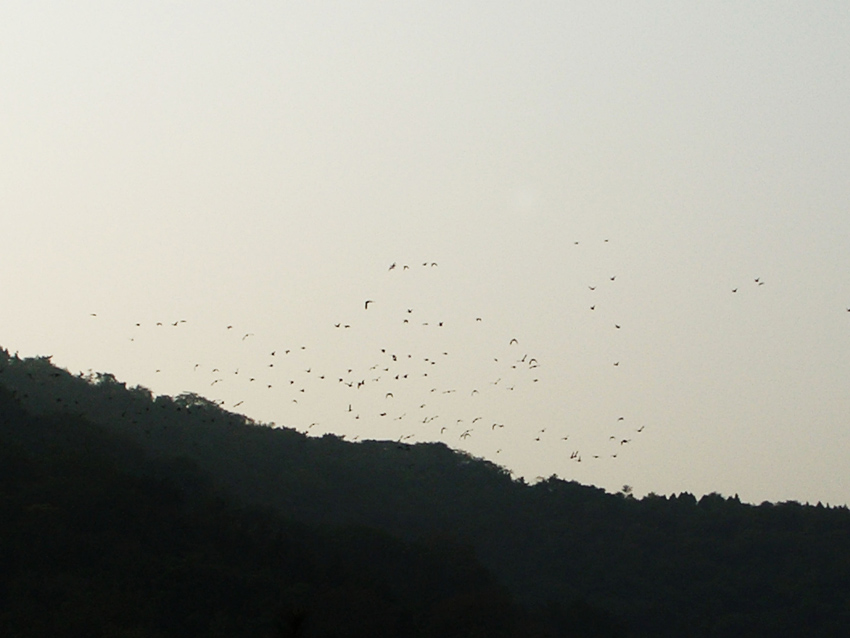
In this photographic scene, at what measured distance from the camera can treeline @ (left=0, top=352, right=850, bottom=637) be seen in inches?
3546

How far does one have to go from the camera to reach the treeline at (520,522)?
90062mm

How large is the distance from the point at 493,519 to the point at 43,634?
62.8m

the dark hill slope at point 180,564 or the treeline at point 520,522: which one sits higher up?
the treeline at point 520,522

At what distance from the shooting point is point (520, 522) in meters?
116

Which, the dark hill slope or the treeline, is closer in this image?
the dark hill slope

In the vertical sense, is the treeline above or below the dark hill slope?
above

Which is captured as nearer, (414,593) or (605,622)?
(414,593)

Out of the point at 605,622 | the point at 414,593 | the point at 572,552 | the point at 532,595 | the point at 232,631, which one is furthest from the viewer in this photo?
the point at 572,552

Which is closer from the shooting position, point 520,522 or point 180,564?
point 180,564

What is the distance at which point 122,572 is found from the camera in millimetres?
66875

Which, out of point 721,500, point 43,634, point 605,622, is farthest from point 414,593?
point 721,500

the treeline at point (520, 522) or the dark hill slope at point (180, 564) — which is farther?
the treeline at point (520, 522)

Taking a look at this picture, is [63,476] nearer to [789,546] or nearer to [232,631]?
[232,631]

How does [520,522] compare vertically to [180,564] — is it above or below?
above
